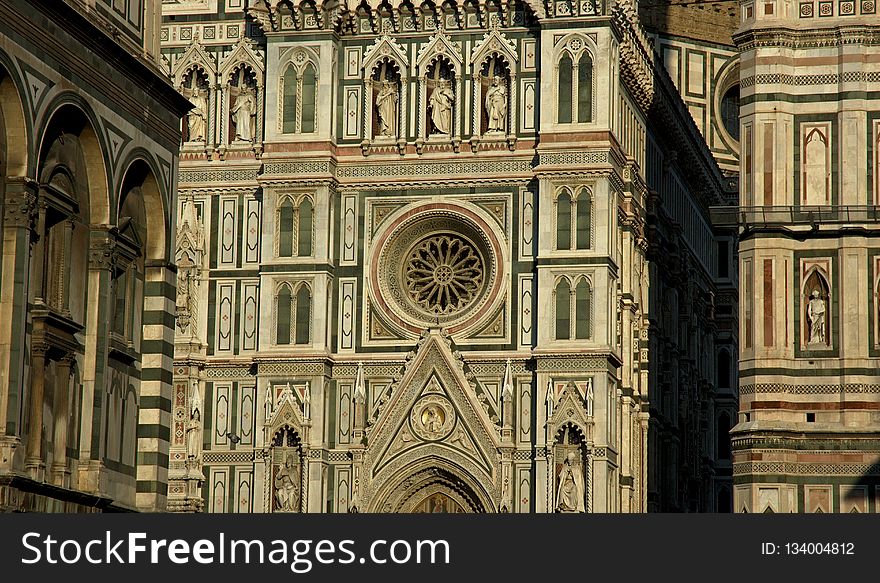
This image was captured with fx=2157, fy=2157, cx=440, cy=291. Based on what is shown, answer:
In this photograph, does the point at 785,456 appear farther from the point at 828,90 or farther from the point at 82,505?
the point at 82,505

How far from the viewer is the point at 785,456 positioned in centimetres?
4247

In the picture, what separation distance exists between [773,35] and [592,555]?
2421 centimetres

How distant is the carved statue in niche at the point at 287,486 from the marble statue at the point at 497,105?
32.5 ft

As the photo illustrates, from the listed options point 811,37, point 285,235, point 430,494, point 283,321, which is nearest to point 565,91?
point 285,235

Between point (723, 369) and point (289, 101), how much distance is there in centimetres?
2247

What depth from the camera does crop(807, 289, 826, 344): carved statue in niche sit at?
4309 cm

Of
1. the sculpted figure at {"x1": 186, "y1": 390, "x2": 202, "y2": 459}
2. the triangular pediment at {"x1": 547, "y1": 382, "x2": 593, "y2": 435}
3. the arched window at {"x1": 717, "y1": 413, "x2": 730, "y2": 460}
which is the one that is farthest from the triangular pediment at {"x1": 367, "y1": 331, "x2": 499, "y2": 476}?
the arched window at {"x1": 717, "y1": 413, "x2": 730, "y2": 460}

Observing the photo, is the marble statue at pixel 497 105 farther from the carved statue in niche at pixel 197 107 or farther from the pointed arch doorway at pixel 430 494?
the pointed arch doorway at pixel 430 494

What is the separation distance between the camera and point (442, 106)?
183 ft

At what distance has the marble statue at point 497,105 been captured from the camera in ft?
181

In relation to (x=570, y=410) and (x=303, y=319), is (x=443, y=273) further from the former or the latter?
(x=570, y=410)

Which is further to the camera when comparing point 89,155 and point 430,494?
point 430,494

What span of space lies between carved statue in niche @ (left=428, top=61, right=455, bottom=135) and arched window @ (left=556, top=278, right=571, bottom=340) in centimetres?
522

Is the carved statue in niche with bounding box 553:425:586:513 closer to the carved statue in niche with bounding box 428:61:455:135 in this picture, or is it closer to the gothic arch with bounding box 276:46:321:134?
the carved statue in niche with bounding box 428:61:455:135
